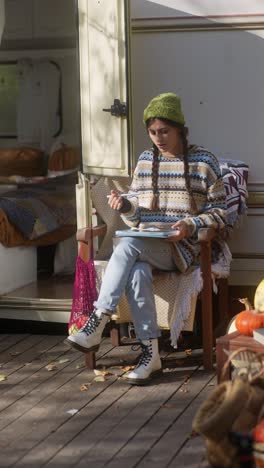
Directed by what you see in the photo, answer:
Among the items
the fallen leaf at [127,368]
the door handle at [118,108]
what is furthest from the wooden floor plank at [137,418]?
the door handle at [118,108]

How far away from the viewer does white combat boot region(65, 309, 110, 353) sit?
516 cm

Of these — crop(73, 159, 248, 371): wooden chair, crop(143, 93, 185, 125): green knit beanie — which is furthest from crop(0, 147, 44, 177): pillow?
crop(143, 93, 185, 125): green knit beanie

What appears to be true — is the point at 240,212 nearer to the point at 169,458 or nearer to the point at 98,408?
the point at 98,408

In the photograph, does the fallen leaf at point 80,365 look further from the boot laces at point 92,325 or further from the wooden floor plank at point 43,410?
the boot laces at point 92,325

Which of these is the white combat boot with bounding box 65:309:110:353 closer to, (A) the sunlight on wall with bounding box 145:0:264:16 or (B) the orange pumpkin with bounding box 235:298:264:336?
(B) the orange pumpkin with bounding box 235:298:264:336

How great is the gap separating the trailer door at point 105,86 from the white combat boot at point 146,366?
117 cm

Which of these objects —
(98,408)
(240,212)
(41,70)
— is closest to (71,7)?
(41,70)

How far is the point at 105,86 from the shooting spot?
5930mm

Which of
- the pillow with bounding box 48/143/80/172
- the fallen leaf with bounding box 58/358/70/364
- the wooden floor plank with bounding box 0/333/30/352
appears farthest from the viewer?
the pillow with bounding box 48/143/80/172

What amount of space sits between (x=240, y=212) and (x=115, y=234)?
784mm

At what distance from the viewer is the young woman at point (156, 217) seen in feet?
17.0

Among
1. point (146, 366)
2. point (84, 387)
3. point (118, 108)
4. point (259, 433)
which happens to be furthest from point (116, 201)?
point (259, 433)

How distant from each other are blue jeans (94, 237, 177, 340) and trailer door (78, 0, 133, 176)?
80 centimetres

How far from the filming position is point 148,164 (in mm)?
5516
